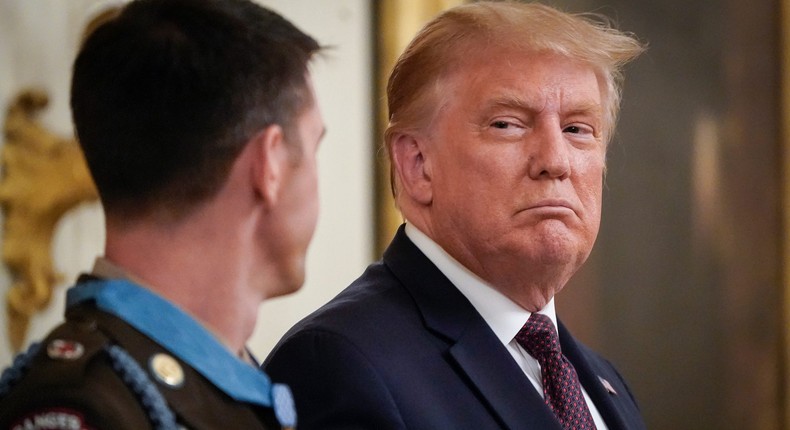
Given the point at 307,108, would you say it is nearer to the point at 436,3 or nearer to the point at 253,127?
the point at 253,127

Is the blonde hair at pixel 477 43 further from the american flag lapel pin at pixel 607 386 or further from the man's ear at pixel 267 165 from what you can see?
the man's ear at pixel 267 165

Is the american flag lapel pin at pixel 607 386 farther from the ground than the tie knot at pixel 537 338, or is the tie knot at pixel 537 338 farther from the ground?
the tie knot at pixel 537 338

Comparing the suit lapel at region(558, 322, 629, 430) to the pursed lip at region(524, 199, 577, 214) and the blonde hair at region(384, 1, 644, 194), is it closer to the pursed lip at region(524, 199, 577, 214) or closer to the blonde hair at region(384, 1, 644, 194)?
the pursed lip at region(524, 199, 577, 214)

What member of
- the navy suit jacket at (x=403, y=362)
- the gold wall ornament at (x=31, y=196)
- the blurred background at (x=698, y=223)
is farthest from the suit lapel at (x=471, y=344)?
the blurred background at (x=698, y=223)

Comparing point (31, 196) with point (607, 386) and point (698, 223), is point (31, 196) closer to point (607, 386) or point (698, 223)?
point (607, 386)

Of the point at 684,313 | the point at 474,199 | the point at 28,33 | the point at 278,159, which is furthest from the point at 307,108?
the point at 684,313

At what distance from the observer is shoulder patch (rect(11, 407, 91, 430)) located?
1066 mm

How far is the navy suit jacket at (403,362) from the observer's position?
5.53ft

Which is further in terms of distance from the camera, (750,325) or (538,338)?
(750,325)

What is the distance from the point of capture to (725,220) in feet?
11.0

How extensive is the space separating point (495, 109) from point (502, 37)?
0.12m

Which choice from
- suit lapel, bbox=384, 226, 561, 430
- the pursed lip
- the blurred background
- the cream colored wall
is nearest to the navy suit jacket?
suit lapel, bbox=384, 226, 561, 430

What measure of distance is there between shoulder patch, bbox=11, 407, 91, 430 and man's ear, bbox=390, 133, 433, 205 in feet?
3.31

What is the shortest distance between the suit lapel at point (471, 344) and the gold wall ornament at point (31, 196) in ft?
1.84
